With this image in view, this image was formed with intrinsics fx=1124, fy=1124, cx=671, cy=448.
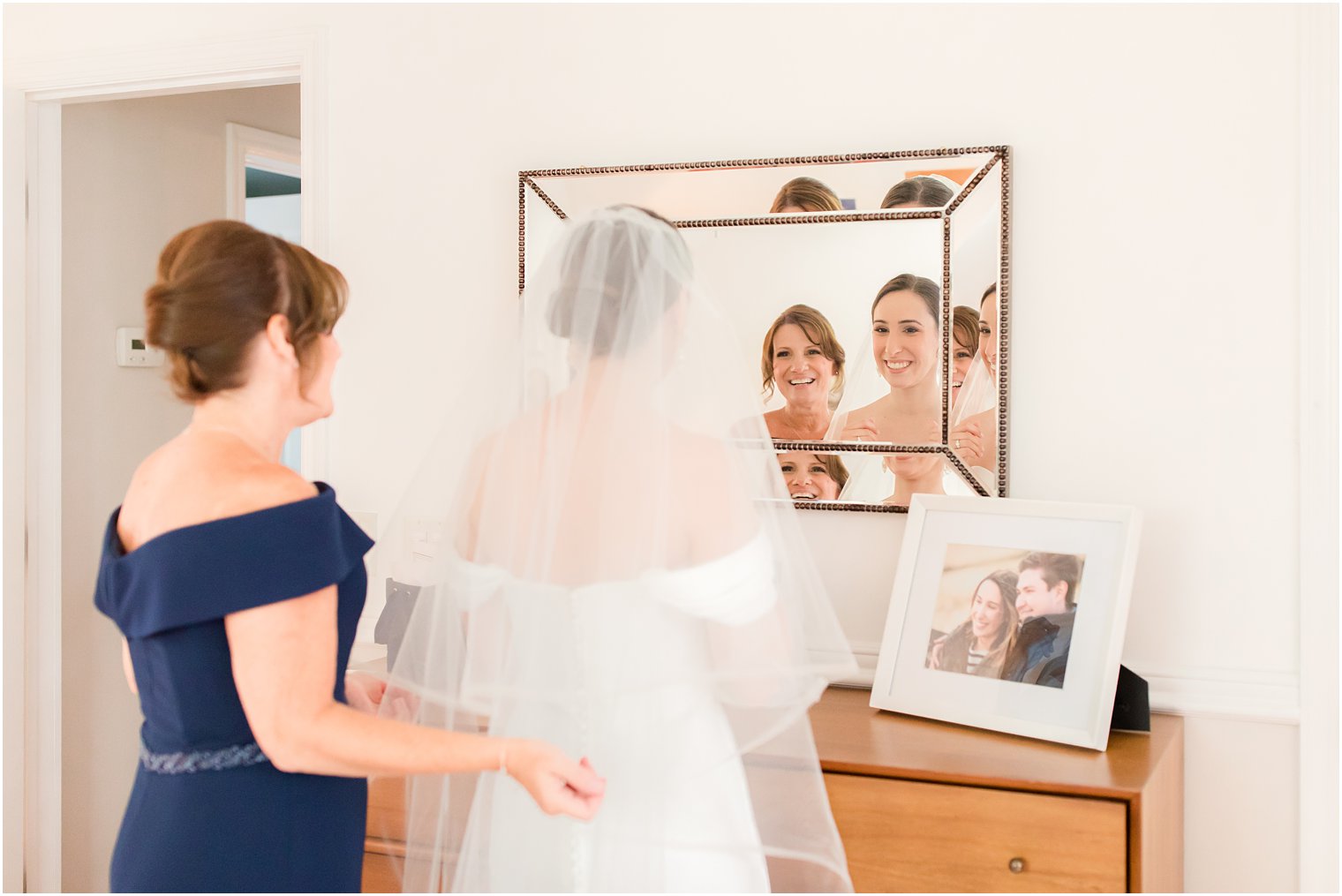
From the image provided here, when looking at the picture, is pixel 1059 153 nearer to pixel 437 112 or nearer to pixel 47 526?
pixel 437 112

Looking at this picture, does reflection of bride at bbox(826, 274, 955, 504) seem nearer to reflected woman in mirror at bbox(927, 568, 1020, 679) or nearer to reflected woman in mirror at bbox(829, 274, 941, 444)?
reflected woman in mirror at bbox(829, 274, 941, 444)

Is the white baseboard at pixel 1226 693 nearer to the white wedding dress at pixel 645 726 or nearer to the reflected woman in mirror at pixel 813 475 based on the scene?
the reflected woman in mirror at pixel 813 475

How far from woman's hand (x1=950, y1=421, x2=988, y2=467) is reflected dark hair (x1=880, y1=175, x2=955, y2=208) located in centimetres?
47

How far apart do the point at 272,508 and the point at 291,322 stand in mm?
258

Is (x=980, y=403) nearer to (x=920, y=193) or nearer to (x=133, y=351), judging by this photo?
(x=920, y=193)

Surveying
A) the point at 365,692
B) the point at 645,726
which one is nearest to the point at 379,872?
the point at 365,692

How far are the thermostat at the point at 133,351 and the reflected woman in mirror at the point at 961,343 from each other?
243 centimetres

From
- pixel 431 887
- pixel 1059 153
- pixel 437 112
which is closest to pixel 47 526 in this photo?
pixel 437 112

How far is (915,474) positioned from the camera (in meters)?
2.38

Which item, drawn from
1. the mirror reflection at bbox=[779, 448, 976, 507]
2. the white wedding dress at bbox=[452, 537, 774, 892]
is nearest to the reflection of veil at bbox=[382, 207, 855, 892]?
the white wedding dress at bbox=[452, 537, 774, 892]

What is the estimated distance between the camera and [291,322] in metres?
1.51

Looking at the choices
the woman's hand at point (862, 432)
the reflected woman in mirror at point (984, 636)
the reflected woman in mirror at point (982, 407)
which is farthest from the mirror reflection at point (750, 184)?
the reflected woman in mirror at point (984, 636)

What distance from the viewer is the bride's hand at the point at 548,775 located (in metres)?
1.40

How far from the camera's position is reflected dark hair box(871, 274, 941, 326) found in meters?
2.35
